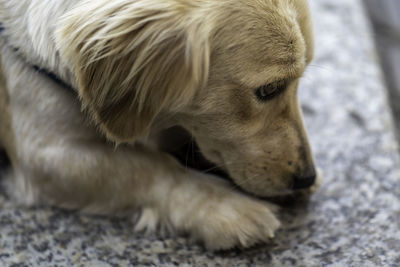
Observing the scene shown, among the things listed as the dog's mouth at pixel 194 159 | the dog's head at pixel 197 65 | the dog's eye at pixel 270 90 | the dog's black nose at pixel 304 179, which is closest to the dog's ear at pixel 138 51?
the dog's head at pixel 197 65

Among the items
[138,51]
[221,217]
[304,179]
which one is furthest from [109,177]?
[304,179]

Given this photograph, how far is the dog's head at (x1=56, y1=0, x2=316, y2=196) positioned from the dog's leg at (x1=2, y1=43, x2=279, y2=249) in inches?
7.8

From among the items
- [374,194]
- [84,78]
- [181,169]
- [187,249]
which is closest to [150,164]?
[181,169]

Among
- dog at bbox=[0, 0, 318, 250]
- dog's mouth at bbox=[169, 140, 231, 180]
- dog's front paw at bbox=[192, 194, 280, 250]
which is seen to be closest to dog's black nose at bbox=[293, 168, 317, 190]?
dog at bbox=[0, 0, 318, 250]

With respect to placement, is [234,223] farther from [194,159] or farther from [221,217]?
[194,159]

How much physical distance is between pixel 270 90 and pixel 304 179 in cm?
38

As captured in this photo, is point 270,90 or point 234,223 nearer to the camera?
point 270,90

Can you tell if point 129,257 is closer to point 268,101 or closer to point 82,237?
point 82,237

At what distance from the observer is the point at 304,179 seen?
1.85 m

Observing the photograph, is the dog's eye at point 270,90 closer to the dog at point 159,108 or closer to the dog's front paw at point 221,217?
the dog at point 159,108

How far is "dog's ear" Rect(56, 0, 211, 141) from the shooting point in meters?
1.47

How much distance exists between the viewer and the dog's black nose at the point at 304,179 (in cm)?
184

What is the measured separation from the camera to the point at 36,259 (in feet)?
5.87

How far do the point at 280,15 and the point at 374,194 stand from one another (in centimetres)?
87
